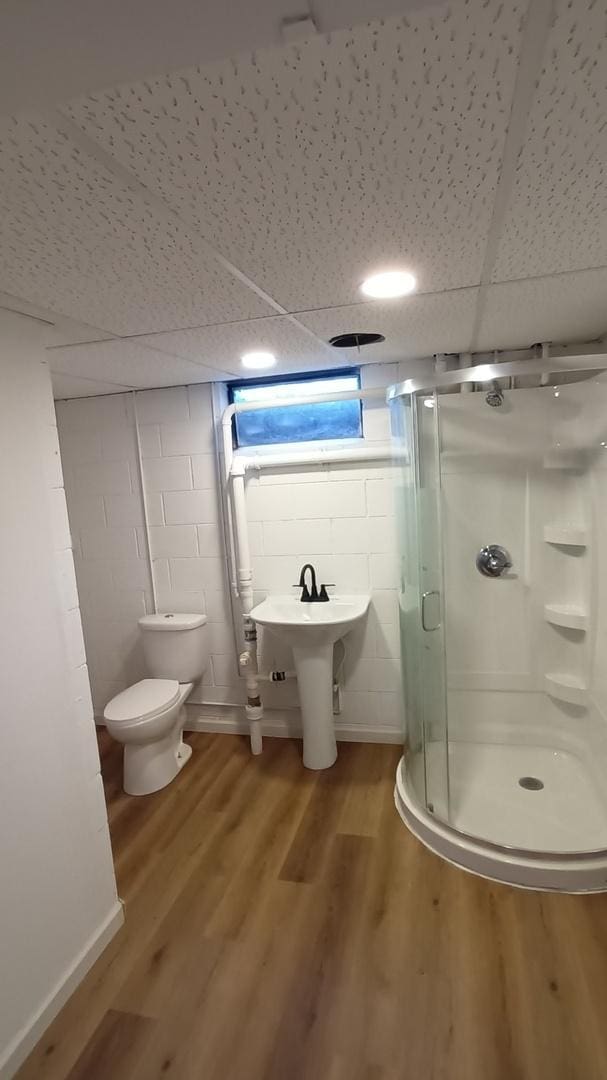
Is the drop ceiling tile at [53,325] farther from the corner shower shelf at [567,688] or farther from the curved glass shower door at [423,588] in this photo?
the corner shower shelf at [567,688]

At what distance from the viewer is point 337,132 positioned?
764mm

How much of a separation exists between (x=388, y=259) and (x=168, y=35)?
0.79 metres

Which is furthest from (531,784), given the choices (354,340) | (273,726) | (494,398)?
(354,340)

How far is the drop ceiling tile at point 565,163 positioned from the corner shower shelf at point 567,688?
1.82m

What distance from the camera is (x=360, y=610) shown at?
8.14 feet

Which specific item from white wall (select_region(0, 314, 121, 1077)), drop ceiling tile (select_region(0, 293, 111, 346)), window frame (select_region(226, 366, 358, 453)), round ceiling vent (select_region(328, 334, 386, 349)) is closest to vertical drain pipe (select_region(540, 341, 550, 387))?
round ceiling vent (select_region(328, 334, 386, 349))

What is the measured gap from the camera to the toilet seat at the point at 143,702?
2.43 meters

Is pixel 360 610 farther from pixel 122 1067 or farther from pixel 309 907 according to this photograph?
pixel 122 1067

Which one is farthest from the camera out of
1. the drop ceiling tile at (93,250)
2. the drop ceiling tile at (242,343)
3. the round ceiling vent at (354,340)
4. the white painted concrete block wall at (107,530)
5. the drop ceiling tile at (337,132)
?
the white painted concrete block wall at (107,530)

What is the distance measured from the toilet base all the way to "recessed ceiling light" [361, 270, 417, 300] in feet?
7.54

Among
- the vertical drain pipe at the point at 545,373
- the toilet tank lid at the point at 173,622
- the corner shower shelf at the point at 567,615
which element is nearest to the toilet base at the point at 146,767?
the toilet tank lid at the point at 173,622

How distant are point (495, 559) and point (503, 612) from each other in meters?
0.28

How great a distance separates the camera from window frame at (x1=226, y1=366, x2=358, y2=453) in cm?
271

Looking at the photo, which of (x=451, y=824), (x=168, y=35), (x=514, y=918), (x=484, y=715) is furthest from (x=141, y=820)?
(x=168, y=35)
